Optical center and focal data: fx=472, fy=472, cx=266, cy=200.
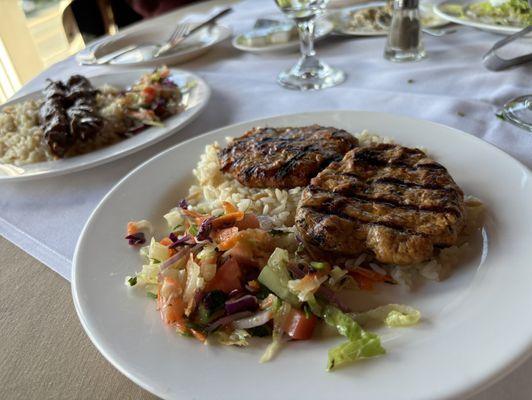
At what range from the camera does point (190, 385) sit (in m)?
1.02

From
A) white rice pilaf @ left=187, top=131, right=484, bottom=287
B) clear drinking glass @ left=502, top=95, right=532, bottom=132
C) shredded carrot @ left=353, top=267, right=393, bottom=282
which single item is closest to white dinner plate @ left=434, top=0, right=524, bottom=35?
clear drinking glass @ left=502, top=95, right=532, bottom=132

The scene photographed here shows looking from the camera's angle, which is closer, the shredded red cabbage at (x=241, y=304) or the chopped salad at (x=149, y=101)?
the shredded red cabbage at (x=241, y=304)

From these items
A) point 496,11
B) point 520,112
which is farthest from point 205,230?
point 496,11

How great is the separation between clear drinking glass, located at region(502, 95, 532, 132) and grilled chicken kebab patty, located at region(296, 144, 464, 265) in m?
0.71

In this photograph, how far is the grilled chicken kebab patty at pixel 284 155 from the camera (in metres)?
1.71

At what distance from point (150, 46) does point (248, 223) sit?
253 cm

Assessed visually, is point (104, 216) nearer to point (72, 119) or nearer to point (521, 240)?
point (72, 119)

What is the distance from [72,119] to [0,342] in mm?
1257

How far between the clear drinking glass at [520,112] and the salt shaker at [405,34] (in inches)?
29.7

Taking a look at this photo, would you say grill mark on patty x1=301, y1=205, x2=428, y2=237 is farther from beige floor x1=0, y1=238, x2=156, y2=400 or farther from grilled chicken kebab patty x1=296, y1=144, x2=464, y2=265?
beige floor x1=0, y1=238, x2=156, y2=400

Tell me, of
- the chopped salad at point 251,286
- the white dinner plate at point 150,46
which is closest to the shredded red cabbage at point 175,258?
the chopped salad at point 251,286

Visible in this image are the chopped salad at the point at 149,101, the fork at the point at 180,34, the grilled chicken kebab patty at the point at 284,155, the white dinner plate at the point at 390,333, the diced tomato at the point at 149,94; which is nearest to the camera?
the white dinner plate at the point at 390,333

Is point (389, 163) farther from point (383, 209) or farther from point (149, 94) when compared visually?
point (149, 94)

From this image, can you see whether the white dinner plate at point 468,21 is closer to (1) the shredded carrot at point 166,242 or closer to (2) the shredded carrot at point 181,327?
(1) the shredded carrot at point 166,242
